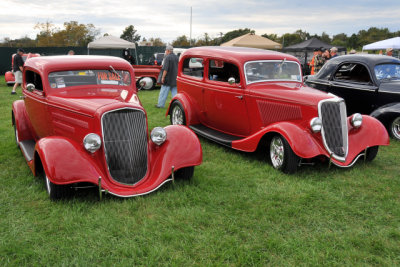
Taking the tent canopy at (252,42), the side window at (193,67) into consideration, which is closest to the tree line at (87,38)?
the tent canopy at (252,42)

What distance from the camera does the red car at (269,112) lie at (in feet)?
15.9

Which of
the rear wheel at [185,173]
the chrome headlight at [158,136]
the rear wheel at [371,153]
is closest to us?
the chrome headlight at [158,136]

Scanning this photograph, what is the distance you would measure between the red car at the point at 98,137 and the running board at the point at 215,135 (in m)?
1.56

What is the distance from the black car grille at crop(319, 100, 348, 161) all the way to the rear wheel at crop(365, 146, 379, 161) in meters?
0.70

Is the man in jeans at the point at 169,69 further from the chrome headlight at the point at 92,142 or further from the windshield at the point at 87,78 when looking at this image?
the chrome headlight at the point at 92,142

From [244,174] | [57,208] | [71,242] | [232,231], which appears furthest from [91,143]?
[244,174]

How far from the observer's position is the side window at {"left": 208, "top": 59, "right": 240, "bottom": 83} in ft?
20.1

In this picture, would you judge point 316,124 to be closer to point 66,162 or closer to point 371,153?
point 371,153

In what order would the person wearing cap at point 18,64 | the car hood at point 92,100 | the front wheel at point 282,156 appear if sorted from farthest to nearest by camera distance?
the person wearing cap at point 18,64, the front wheel at point 282,156, the car hood at point 92,100

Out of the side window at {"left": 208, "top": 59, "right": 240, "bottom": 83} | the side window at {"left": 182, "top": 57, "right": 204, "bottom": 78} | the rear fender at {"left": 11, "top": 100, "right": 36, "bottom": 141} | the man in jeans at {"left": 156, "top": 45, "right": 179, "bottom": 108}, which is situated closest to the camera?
the rear fender at {"left": 11, "top": 100, "right": 36, "bottom": 141}

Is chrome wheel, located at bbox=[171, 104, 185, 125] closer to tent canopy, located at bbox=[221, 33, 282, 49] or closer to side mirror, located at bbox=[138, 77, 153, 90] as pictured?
side mirror, located at bbox=[138, 77, 153, 90]

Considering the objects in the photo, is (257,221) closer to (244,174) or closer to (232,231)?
(232,231)

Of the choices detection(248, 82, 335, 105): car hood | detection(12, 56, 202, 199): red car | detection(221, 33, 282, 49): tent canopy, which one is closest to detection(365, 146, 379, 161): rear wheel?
detection(248, 82, 335, 105): car hood

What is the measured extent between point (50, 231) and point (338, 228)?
115 inches
